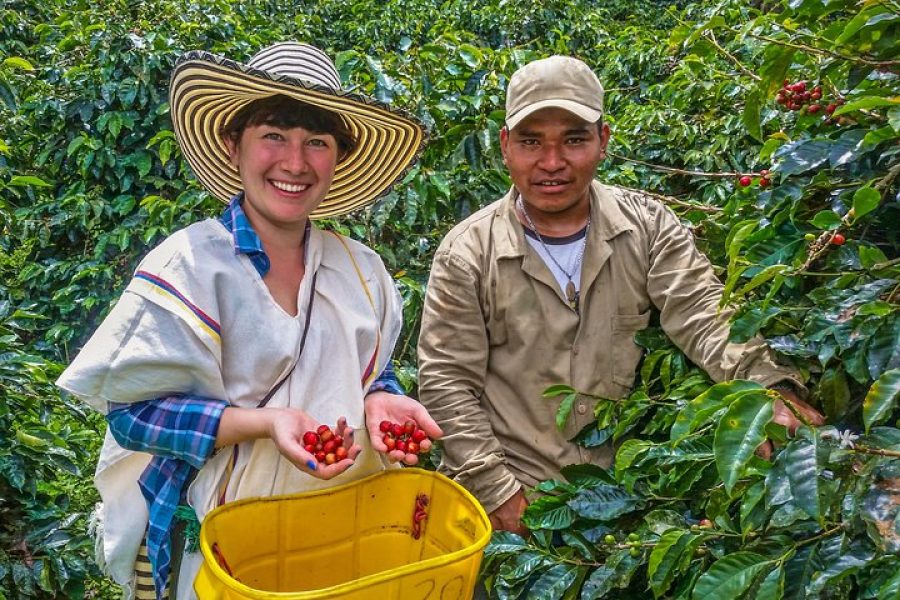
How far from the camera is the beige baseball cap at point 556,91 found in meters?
2.07

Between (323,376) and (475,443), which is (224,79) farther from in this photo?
→ (475,443)

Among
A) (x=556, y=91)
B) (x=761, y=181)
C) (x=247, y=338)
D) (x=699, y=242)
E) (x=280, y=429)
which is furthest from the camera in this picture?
(x=699, y=242)

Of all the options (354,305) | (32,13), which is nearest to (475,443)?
(354,305)

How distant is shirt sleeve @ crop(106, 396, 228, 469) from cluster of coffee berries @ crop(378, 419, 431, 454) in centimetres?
31

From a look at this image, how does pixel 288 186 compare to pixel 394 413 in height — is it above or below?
above

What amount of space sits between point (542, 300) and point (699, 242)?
20.1 inches

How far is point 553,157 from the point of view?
6.82 feet

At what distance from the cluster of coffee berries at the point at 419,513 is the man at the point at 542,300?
0.42m

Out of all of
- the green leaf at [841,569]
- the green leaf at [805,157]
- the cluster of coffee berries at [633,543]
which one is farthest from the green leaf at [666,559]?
the green leaf at [805,157]

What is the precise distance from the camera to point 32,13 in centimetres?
681

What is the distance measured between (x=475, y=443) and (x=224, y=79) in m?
0.99

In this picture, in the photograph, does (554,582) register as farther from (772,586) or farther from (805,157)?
(805,157)

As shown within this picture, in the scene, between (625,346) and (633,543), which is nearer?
(633,543)

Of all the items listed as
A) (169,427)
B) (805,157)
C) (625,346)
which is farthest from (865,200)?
(169,427)
